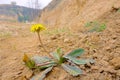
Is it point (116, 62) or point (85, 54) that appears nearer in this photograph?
point (116, 62)

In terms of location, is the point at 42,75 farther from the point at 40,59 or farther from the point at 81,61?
the point at 81,61

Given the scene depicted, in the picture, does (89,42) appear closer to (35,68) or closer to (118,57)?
(118,57)

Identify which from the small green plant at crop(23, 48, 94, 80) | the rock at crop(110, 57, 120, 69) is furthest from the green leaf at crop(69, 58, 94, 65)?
the rock at crop(110, 57, 120, 69)

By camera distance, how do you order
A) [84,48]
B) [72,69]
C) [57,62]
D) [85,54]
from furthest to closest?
[84,48]
[85,54]
[57,62]
[72,69]

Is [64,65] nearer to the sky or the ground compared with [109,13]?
nearer to the ground

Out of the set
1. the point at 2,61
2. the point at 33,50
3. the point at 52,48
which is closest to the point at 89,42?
the point at 52,48

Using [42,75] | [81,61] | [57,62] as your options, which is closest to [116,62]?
[81,61]

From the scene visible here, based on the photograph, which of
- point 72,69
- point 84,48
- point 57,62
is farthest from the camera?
point 84,48

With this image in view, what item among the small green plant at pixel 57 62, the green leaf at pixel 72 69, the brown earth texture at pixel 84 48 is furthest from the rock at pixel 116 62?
the green leaf at pixel 72 69
